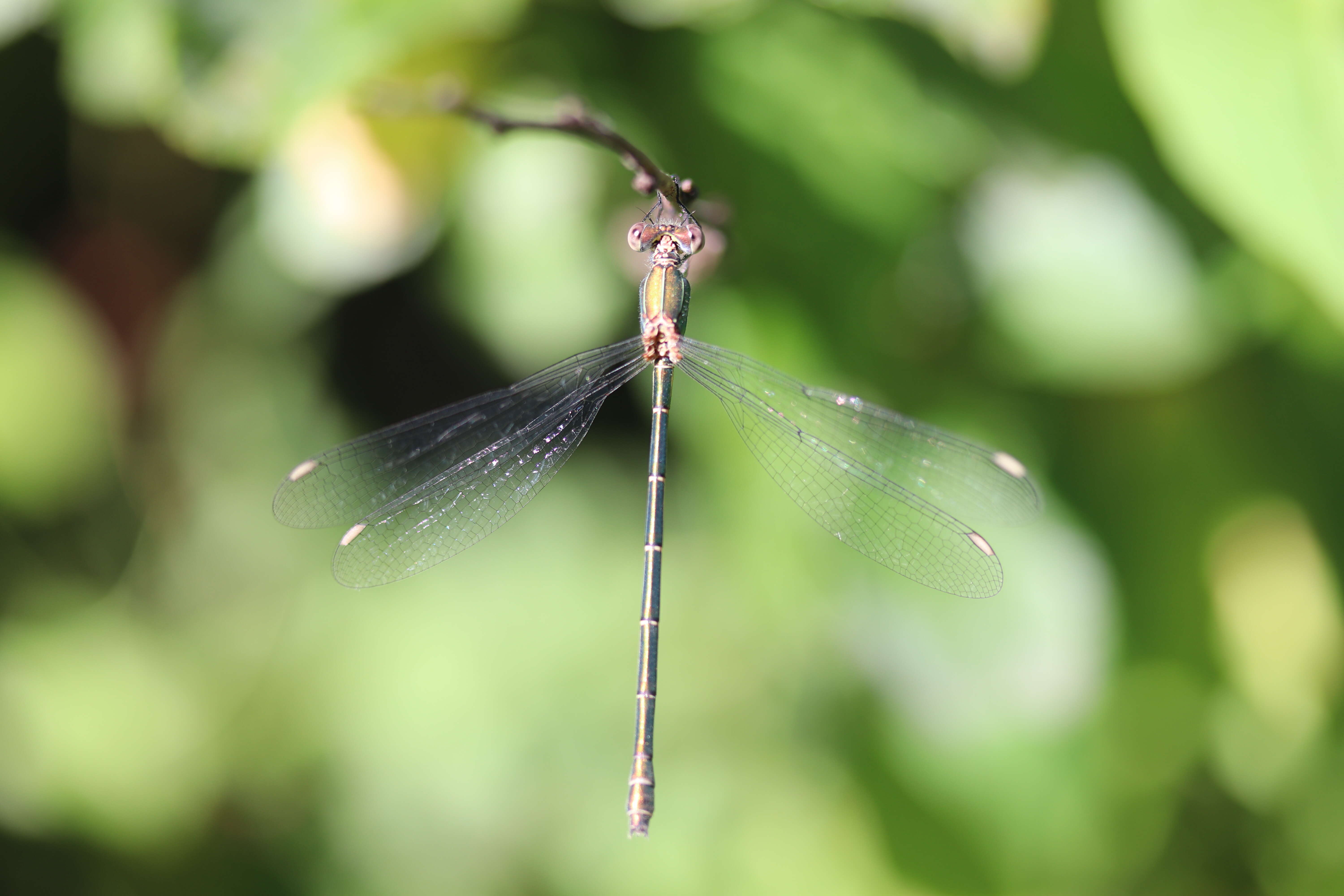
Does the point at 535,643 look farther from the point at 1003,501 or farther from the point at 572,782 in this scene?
the point at 1003,501

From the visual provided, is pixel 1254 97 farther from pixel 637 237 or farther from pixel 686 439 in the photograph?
pixel 686 439

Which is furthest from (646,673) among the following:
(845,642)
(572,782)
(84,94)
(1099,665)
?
(84,94)

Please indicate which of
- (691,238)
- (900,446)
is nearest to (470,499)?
(691,238)

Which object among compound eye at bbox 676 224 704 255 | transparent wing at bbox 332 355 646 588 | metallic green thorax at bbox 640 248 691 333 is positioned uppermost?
metallic green thorax at bbox 640 248 691 333

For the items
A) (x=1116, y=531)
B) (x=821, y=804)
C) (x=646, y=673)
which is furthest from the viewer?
(x=821, y=804)

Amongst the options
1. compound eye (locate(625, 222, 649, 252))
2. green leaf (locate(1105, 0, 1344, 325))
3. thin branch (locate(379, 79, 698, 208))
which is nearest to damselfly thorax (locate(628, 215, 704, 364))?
compound eye (locate(625, 222, 649, 252))

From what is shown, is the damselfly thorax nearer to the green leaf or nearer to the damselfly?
the damselfly

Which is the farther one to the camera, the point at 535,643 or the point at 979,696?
the point at 535,643
